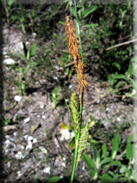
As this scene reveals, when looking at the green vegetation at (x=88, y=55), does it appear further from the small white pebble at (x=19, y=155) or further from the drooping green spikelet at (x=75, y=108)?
the drooping green spikelet at (x=75, y=108)

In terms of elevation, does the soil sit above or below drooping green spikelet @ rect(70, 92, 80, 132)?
below

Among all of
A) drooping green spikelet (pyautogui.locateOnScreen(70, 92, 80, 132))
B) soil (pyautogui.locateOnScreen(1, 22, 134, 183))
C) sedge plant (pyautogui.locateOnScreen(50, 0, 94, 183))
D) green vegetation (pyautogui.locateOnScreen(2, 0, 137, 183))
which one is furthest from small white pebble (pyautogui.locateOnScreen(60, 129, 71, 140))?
drooping green spikelet (pyautogui.locateOnScreen(70, 92, 80, 132))

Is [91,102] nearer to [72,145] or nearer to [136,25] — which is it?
[72,145]

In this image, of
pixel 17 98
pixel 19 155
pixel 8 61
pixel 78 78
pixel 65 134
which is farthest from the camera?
pixel 8 61

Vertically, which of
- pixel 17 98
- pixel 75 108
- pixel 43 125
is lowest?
pixel 43 125

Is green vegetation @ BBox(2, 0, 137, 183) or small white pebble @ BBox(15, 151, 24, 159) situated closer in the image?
small white pebble @ BBox(15, 151, 24, 159)

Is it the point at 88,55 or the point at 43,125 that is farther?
the point at 88,55

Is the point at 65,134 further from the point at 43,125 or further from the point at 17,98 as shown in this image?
the point at 17,98

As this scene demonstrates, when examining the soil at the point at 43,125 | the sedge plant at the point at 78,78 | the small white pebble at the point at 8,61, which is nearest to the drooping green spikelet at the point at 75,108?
the sedge plant at the point at 78,78

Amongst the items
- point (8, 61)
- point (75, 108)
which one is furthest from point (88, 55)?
point (75, 108)

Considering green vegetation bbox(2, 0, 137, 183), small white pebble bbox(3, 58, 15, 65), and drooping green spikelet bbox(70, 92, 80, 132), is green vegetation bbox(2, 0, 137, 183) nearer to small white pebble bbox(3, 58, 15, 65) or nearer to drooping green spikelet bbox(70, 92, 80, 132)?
small white pebble bbox(3, 58, 15, 65)
